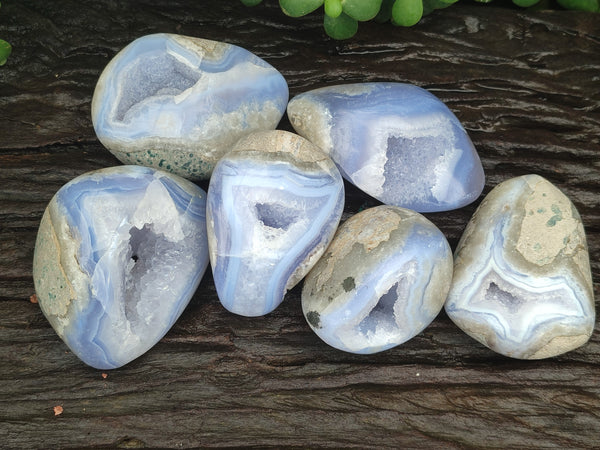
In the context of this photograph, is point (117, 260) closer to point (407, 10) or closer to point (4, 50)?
point (4, 50)

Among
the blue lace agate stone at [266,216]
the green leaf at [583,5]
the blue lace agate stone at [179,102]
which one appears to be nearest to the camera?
the blue lace agate stone at [266,216]

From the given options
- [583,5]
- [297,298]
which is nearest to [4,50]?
[297,298]

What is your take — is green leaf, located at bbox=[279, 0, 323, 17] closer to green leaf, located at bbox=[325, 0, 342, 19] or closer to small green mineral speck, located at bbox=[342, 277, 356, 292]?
green leaf, located at bbox=[325, 0, 342, 19]

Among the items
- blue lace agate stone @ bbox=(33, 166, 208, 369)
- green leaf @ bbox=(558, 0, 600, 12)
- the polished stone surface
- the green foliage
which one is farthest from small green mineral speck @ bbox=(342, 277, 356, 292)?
green leaf @ bbox=(558, 0, 600, 12)

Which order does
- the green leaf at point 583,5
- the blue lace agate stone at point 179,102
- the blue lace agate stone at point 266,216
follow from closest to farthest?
the blue lace agate stone at point 266,216, the blue lace agate stone at point 179,102, the green leaf at point 583,5

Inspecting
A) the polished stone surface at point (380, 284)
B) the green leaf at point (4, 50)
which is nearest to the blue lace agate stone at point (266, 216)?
the polished stone surface at point (380, 284)

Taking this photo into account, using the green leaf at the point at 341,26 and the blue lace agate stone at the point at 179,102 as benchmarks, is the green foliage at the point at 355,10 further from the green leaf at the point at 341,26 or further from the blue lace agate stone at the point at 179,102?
the blue lace agate stone at the point at 179,102

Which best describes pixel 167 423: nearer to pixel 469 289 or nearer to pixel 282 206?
pixel 282 206
